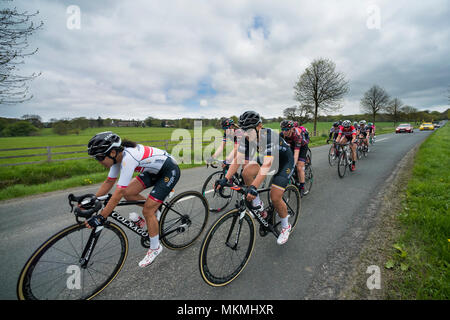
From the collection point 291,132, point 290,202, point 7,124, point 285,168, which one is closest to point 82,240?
point 285,168

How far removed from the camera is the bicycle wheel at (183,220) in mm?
3002

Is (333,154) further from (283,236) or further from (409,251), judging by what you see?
(283,236)

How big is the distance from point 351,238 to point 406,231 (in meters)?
0.94

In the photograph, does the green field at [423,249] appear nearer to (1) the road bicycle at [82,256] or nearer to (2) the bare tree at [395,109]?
(1) the road bicycle at [82,256]

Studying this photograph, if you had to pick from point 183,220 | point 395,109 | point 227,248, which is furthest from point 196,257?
point 395,109

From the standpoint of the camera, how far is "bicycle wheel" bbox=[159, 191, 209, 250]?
118 inches

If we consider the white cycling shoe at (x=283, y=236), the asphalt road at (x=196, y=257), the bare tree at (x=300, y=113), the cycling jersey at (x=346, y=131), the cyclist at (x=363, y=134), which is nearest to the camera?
Result: the asphalt road at (x=196, y=257)

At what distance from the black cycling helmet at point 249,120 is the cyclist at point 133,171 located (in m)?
1.35

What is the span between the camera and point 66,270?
7.87ft

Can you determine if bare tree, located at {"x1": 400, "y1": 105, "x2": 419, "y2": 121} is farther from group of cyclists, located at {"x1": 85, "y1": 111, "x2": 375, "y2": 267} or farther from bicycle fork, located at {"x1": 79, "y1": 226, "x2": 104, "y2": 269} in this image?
bicycle fork, located at {"x1": 79, "y1": 226, "x2": 104, "y2": 269}

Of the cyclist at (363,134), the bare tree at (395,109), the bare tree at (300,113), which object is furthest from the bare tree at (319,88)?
the bare tree at (395,109)

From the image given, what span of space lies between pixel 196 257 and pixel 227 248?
0.53 meters

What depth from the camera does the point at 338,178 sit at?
6.95 m
